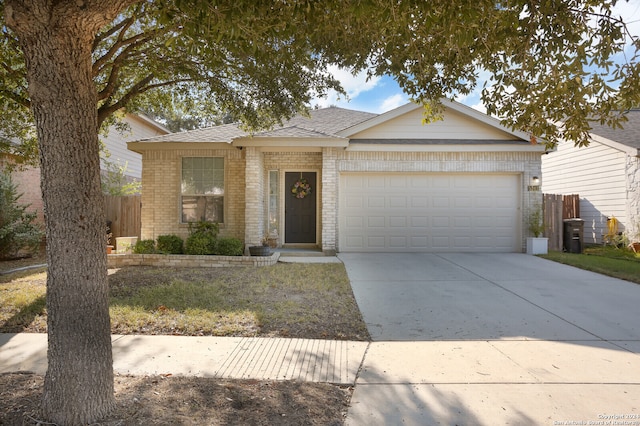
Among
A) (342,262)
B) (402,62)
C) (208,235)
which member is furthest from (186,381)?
(208,235)

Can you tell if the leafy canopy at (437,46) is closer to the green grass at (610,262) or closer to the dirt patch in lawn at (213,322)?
the dirt patch in lawn at (213,322)

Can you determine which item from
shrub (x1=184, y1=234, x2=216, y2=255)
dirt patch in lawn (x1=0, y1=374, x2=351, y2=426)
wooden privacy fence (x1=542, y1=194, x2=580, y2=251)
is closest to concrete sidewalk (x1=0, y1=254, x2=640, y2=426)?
dirt patch in lawn (x1=0, y1=374, x2=351, y2=426)

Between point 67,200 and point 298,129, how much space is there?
8.98m

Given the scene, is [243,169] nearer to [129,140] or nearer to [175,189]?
[175,189]

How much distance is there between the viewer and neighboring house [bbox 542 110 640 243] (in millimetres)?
12281

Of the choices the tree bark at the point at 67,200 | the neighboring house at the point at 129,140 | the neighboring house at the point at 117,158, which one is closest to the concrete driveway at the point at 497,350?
the tree bark at the point at 67,200

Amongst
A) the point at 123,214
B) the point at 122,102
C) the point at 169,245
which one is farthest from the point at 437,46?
the point at 123,214

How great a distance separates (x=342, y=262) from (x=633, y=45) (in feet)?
22.5

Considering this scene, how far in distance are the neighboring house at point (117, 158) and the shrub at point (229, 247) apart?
528 centimetres

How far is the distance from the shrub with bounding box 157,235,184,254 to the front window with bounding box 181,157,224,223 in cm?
117

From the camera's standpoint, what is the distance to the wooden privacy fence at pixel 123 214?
1241cm

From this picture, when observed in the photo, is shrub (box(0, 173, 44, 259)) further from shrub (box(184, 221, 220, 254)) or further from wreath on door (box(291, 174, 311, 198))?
wreath on door (box(291, 174, 311, 198))

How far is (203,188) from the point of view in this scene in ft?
36.0

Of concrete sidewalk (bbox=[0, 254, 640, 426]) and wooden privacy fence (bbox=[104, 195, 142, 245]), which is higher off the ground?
wooden privacy fence (bbox=[104, 195, 142, 245])
